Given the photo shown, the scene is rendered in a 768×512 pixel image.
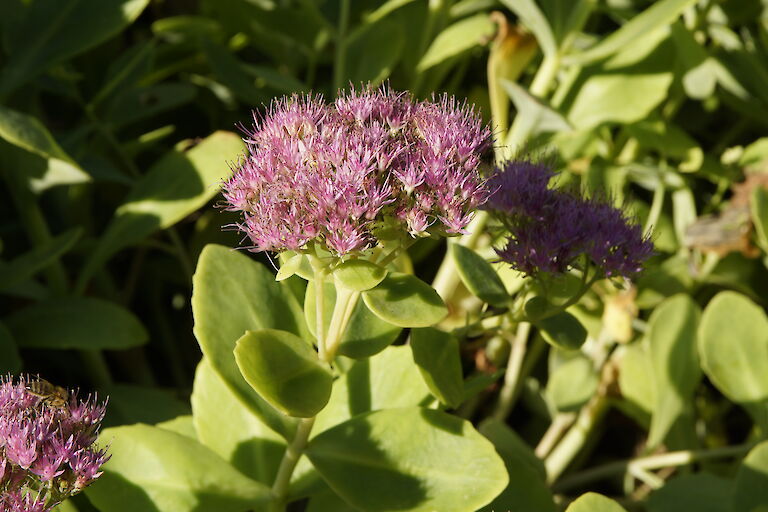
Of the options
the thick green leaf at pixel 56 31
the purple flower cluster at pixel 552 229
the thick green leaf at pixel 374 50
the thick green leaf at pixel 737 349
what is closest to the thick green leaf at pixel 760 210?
the thick green leaf at pixel 737 349

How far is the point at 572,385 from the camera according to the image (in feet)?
4.36

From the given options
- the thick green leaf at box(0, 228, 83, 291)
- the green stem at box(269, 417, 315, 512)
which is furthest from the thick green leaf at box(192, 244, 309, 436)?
the thick green leaf at box(0, 228, 83, 291)

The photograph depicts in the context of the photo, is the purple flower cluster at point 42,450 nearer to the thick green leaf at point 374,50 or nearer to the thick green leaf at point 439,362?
the thick green leaf at point 439,362

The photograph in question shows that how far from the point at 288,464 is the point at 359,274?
26cm

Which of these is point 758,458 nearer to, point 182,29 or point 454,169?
point 454,169

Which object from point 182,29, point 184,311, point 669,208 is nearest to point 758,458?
point 669,208

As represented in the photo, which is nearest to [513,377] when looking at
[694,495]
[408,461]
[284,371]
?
[694,495]

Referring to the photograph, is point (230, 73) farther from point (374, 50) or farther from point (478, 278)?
point (478, 278)

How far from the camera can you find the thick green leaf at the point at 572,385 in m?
1.31

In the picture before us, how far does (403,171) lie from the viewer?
740 mm

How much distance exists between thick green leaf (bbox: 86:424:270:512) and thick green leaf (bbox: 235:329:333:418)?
0.58 ft

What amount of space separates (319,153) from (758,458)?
0.63 m

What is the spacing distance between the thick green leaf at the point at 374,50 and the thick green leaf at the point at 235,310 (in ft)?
1.70

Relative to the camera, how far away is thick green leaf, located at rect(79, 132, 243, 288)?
1.23m
